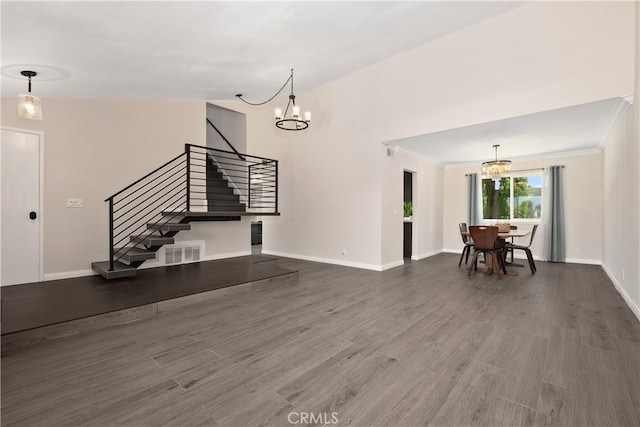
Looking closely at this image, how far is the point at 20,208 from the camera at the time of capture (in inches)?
173

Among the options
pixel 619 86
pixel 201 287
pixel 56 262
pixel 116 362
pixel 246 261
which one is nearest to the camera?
pixel 116 362

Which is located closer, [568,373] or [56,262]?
[568,373]

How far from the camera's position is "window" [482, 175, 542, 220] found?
7.80m

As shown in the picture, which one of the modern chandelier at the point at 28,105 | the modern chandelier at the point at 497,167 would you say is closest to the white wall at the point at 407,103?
the modern chandelier at the point at 497,167

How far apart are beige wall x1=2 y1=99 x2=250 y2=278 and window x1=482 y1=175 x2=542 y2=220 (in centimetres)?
826

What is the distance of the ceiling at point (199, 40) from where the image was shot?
2504 mm

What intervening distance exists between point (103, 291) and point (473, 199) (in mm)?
8629

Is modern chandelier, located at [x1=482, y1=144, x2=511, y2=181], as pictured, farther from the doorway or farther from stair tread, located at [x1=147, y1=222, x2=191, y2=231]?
stair tread, located at [x1=147, y1=222, x2=191, y2=231]

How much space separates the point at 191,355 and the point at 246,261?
155 inches

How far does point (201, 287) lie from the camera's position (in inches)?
162

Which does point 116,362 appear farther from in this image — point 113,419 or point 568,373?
point 568,373

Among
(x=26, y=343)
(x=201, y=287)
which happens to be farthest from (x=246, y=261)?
(x=26, y=343)

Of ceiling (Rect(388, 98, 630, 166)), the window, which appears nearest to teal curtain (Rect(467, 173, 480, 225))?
the window

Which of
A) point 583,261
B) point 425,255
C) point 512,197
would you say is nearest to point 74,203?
point 425,255
